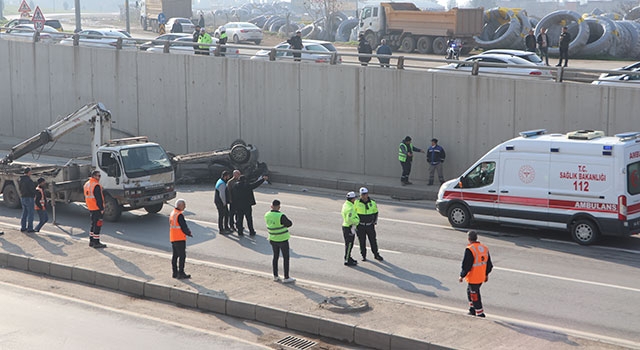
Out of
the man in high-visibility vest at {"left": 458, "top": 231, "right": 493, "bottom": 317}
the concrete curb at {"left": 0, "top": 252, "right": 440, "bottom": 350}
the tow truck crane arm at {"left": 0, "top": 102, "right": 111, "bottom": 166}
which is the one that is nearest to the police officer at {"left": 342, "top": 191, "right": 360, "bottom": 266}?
the concrete curb at {"left": 0, "top": 252, "right": 440, "bottom": 350}

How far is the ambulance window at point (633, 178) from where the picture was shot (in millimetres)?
17328

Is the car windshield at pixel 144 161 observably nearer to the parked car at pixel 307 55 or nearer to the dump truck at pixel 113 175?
the dump truck at pixel 113 175

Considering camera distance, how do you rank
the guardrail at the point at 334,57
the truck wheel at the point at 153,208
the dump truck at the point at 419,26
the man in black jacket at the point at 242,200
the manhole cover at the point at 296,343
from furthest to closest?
the dump truck at the point at 419,26 < the guardrail at the point at 334,57 < the truck wheel at the point at 153,208 < the man in black jacket at the point at 242,200 < the manhole cover at the point at 296,343

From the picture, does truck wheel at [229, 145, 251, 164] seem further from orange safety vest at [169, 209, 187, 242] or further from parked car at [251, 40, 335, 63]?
orange safety vest at [169, 209, 187, 242]

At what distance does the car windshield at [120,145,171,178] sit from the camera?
20.7 metres

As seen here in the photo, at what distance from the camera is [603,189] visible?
1747 cm

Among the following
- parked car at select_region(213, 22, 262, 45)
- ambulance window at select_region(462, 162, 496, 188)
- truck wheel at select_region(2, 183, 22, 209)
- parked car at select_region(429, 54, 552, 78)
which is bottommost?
truck wheel at select_region(2, 183, 22, 209)

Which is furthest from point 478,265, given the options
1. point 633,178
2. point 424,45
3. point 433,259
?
point 424,45

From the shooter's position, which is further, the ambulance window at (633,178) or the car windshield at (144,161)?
the car windshield at (144,161)

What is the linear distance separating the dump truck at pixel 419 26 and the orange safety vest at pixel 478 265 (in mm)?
32732

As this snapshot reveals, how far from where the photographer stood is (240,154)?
25.5m

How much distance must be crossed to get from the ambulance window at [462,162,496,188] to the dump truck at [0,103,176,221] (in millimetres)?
6884

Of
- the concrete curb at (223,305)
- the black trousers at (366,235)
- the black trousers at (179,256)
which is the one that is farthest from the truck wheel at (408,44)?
the black trousers at (179,256)

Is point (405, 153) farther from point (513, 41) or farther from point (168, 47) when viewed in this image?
point (513, 41)
